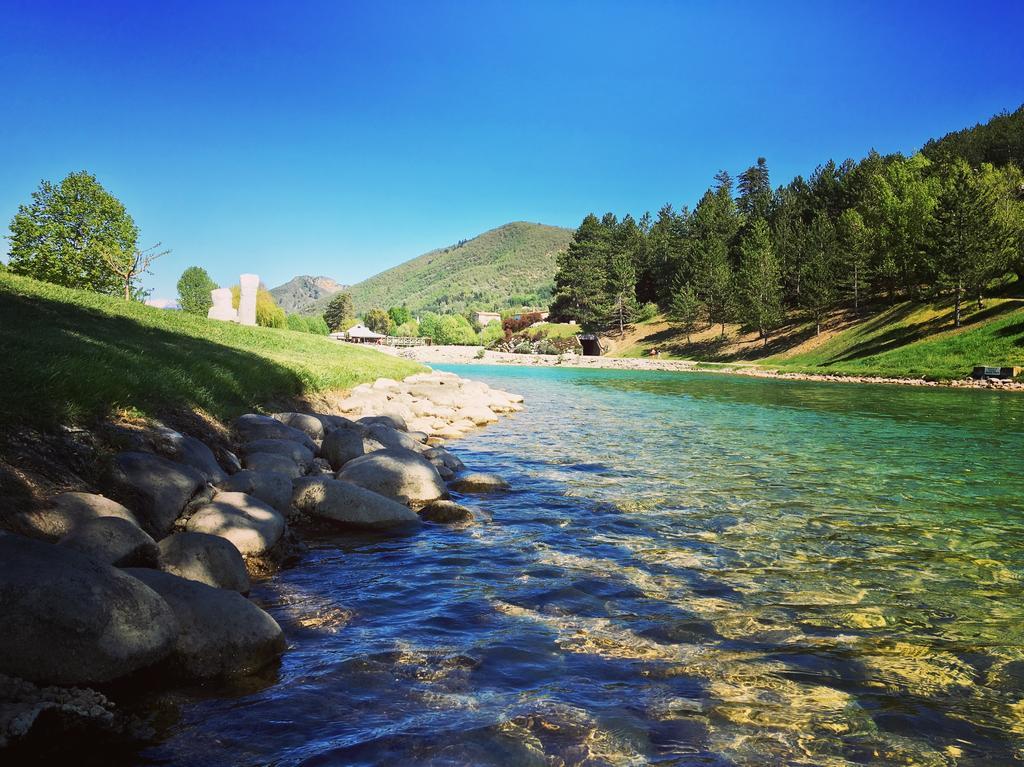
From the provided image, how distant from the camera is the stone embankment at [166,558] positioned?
3355 millimetres

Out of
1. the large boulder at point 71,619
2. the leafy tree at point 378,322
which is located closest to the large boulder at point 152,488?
the large boulder at point 71,619

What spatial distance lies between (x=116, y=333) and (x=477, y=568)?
11.9 m

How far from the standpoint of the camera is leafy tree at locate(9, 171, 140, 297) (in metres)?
41.6

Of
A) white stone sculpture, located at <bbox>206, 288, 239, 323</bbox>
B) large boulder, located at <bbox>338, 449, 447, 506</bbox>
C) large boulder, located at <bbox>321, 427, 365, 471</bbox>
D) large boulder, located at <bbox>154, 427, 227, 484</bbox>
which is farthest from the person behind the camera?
white stone sculpture, located at <bbox>206, 288, 239, 323</bbox>

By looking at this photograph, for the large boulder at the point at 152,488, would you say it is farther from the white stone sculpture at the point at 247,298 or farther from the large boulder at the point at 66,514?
the white stone sculpture at the point at 247,298

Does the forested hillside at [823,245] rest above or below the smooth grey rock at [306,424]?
above

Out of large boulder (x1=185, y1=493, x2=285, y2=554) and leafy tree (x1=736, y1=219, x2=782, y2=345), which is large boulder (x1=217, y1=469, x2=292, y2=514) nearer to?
large boulder (x1=185, y1=493, x2=285, y2=554)

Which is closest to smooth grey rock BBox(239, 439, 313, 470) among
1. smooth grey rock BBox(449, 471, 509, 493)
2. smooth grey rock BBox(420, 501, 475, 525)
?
smooth grey rock BBox(420, 501, 475, 525)

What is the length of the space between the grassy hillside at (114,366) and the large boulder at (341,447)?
1.77 m

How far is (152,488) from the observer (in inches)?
247

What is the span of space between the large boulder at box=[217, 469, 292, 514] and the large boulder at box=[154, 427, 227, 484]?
0.57ft

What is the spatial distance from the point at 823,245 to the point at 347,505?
79.9 meters

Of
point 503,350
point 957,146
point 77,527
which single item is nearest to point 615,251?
point 503,350

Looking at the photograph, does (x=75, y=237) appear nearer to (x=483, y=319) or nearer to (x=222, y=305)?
(x=222, y=305)
